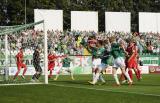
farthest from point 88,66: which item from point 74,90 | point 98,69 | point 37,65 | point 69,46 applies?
point 74,90

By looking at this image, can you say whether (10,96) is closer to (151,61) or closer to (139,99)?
(139,99)

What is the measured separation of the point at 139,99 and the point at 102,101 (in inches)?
54.9

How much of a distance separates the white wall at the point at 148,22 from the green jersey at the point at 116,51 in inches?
1225

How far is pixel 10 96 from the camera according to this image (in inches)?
802

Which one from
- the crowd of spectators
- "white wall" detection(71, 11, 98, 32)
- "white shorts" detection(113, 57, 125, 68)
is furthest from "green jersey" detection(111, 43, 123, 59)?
"white wall" detection(71, 11, 98, 32)

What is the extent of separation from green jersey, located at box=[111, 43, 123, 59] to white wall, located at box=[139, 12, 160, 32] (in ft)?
102

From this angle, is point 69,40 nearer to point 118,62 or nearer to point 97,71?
point 97,71

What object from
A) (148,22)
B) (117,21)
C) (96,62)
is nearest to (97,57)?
(96,62)

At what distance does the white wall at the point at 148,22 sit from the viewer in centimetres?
5762

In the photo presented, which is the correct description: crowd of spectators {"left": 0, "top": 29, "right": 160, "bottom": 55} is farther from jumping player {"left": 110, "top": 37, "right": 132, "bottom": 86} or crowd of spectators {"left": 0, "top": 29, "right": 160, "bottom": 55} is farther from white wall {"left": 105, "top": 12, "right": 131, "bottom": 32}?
jumping player {"left": 110, "top": 37, "right": 132, "bottom": 86}

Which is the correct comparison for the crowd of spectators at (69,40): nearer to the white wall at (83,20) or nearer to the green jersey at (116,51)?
the white wall at (83,20)

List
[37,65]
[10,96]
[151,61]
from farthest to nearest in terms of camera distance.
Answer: [151,61] → [37,65] → [10,96]

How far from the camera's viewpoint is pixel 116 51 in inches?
1048

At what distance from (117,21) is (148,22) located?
3339 millimetres
